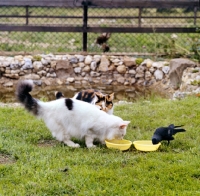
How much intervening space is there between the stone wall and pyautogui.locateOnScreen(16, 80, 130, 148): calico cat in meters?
5.48

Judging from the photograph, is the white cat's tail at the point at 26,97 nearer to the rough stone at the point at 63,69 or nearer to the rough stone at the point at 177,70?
the rough stone at the point at 177,70

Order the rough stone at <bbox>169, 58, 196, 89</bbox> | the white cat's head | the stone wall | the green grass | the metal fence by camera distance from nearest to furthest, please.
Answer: the green grass < the white cat's head < the rough stone at <bbox>169, 58, 196, 89</bbox> < the stone wall < the metal fence

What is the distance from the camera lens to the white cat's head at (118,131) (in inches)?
186

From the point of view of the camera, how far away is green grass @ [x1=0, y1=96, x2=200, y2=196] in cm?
363

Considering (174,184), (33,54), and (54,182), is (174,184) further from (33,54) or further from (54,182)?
(33,54)

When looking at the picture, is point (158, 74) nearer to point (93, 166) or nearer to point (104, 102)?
point (104, 102)

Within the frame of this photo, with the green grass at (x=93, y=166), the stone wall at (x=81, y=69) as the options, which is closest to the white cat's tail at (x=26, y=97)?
the green grass at (x=93, y=166)

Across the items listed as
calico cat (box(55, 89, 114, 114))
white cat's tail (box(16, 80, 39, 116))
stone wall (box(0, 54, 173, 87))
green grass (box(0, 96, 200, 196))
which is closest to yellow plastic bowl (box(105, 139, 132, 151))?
green grass (box(0, 96, 200, 196))

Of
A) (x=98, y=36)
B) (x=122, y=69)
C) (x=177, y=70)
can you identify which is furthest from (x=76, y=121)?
(x=98, y=36)

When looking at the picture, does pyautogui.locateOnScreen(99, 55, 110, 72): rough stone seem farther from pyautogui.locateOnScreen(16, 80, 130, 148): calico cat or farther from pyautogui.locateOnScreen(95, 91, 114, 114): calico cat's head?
pyautogui.locateOnScreen(16, 80, 130, 148): calico cat

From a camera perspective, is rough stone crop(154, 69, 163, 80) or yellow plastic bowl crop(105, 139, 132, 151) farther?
rough stone crop(154, 69, 163, 80)

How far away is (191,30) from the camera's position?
432 inches

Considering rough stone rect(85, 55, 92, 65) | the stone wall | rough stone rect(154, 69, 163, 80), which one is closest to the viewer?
rough stone rect(154, 69, 163, 80)

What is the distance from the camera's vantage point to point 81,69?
10742mm
